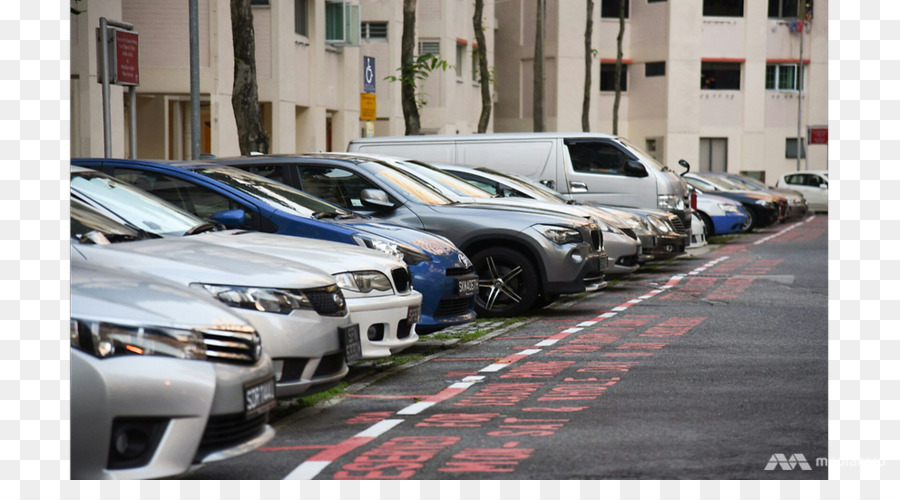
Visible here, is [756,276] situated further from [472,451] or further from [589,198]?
[472,451]

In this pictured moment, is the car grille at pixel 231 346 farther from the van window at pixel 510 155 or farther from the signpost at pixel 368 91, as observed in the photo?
the signpost at pixel 368 91

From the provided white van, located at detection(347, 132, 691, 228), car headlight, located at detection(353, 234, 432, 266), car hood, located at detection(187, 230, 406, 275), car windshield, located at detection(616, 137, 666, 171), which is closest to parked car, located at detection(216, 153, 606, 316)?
car headlight, located at detection(353, 234, 432, 266)

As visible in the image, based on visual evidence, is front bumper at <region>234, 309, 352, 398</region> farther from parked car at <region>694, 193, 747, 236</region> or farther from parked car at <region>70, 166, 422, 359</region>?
parked car at <region>694, 193, 747, 236</region>

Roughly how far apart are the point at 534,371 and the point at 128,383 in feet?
16.8

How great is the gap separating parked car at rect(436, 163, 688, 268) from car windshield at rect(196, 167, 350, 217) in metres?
5.44

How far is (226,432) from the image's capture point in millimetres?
6086

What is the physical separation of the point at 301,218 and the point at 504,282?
364 centimetres

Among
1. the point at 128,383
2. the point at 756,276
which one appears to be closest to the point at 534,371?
the point at 128,383

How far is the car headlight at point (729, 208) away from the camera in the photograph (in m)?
32.1

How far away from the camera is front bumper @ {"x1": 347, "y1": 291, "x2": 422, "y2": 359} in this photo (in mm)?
9680

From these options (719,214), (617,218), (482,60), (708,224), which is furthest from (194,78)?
(719,214)

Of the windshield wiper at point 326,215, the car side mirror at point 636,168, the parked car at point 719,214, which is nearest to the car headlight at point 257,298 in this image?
the windshield wiper at point 326,215

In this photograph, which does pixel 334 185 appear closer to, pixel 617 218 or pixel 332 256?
pixel 332 256

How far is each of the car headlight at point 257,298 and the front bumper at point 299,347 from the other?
40 mm
